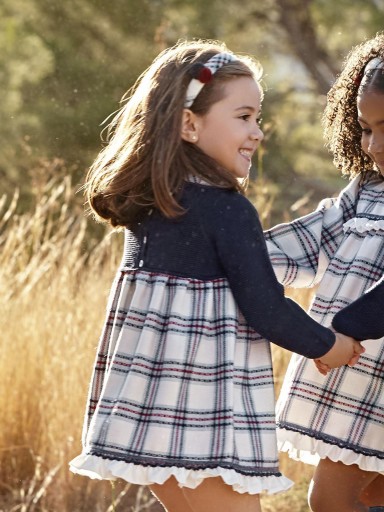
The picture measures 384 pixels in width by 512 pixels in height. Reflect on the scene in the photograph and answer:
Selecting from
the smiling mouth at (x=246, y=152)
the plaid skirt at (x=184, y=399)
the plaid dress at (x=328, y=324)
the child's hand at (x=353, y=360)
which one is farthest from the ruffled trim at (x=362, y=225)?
the plaid skirt at (x=184, y=399)

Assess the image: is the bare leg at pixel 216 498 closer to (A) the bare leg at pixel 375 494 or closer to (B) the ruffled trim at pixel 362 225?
(A) the bare leg at pixel 375 494

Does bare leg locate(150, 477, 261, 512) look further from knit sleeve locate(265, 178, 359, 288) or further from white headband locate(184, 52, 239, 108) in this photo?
white headband locate(184, 52, 239, 108)

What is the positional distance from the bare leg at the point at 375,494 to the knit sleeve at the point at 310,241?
602mm

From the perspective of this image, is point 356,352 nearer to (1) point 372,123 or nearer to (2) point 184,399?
(2) point 184,399

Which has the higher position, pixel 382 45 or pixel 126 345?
pixel 382 45

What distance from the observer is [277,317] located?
237cm

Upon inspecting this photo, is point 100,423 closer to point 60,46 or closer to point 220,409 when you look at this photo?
point 220,409

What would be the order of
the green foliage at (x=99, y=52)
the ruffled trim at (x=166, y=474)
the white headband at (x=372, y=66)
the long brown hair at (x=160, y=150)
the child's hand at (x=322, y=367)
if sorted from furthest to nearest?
the green foliage at (x=99, y=52), the white headband at (x=372, y=66), the child's hand at (x=322, y=367), the long brown hair at (x=160, y=150), the ruffled trim at (x=166, y=474)

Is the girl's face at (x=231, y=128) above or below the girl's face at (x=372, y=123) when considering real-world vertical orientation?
below

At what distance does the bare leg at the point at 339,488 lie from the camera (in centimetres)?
272

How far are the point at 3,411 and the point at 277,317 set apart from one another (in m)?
2.18

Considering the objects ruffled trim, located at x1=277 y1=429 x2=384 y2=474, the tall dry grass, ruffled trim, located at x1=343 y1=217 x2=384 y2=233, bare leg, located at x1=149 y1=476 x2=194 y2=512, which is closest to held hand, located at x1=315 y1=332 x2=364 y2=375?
ruffled trim, located at x1=277 y1=429 x2=384 y2=474

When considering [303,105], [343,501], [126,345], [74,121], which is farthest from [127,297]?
[303,105]

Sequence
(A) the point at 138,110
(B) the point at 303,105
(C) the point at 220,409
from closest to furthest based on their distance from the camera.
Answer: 1. (C) the point at 220,409
2. (A) the point at 138,110
3. (B) the point at 303,105
